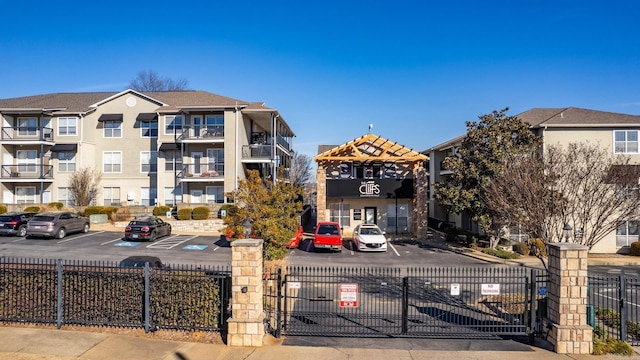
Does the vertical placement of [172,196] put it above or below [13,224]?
above

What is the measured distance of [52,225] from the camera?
2450 centimetres

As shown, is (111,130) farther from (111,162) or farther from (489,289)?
(489,289)

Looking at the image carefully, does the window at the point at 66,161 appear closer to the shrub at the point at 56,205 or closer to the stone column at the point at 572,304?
the shrub at the point at 56,205

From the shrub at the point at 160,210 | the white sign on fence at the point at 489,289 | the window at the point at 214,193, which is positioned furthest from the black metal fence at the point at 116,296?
the window at the point at 214,193

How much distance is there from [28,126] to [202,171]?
657 inches

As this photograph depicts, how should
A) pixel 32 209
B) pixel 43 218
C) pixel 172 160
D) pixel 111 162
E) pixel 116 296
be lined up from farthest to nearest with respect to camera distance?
pixel 111 162, pixel 172 160, pixel 32 209, pixel 43 218, pixel 116 296

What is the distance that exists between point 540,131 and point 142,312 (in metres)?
25.1

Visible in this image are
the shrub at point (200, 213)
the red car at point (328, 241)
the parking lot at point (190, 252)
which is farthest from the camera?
the shrub at point (200, 213)

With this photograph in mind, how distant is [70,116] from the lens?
36.1 metres

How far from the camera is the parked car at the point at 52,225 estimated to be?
24.3m

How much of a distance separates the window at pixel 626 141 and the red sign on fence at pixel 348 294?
2487cm

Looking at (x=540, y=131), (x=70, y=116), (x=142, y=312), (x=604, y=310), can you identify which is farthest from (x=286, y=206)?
(x=70, y=116)

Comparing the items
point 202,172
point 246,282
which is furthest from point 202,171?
point 246,282

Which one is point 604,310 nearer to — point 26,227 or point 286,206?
point 286,206
